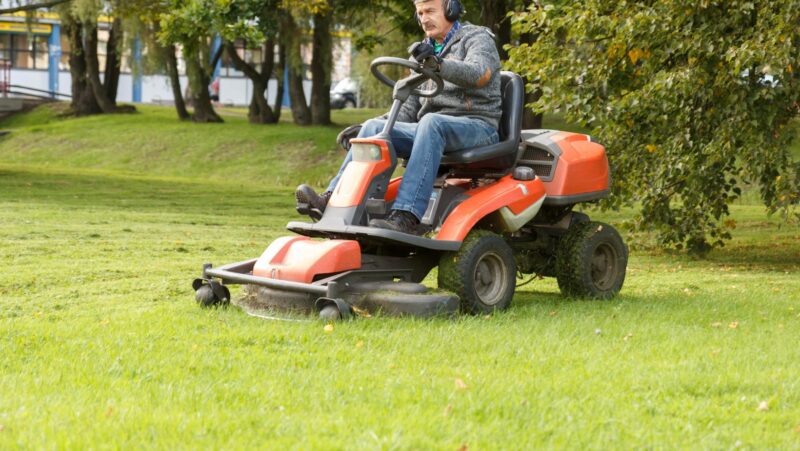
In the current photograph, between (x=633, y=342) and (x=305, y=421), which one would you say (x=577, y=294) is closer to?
(x=633, y=342)

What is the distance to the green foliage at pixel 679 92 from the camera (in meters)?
11.3

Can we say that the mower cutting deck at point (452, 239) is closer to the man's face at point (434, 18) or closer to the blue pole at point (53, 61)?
the man's face at point (434, 18)

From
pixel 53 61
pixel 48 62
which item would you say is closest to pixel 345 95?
pixel 53 61

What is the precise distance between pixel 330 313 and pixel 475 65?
1.78 m

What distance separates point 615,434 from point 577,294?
395cm

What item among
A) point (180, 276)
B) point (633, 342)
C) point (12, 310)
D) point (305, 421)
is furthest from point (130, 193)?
point (305, 421)

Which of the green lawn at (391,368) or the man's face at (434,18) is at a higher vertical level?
the man's face at (434,18)

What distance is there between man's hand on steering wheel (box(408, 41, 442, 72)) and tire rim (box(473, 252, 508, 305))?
1.14 m

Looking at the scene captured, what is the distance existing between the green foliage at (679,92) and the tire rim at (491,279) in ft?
13.4

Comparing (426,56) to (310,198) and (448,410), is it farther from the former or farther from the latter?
(448,410)

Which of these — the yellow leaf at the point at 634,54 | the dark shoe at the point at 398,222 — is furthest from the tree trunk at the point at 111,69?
the dark shoe at the point at 398,222

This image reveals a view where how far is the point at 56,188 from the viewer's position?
878 inches

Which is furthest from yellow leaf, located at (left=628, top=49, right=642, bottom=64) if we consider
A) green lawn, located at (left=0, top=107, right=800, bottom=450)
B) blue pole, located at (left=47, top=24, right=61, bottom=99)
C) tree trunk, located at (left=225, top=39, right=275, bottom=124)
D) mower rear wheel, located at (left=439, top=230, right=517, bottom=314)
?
blue pole, located at (left=47, top=24, right=61, bottom=99)

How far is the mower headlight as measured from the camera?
718 cm
